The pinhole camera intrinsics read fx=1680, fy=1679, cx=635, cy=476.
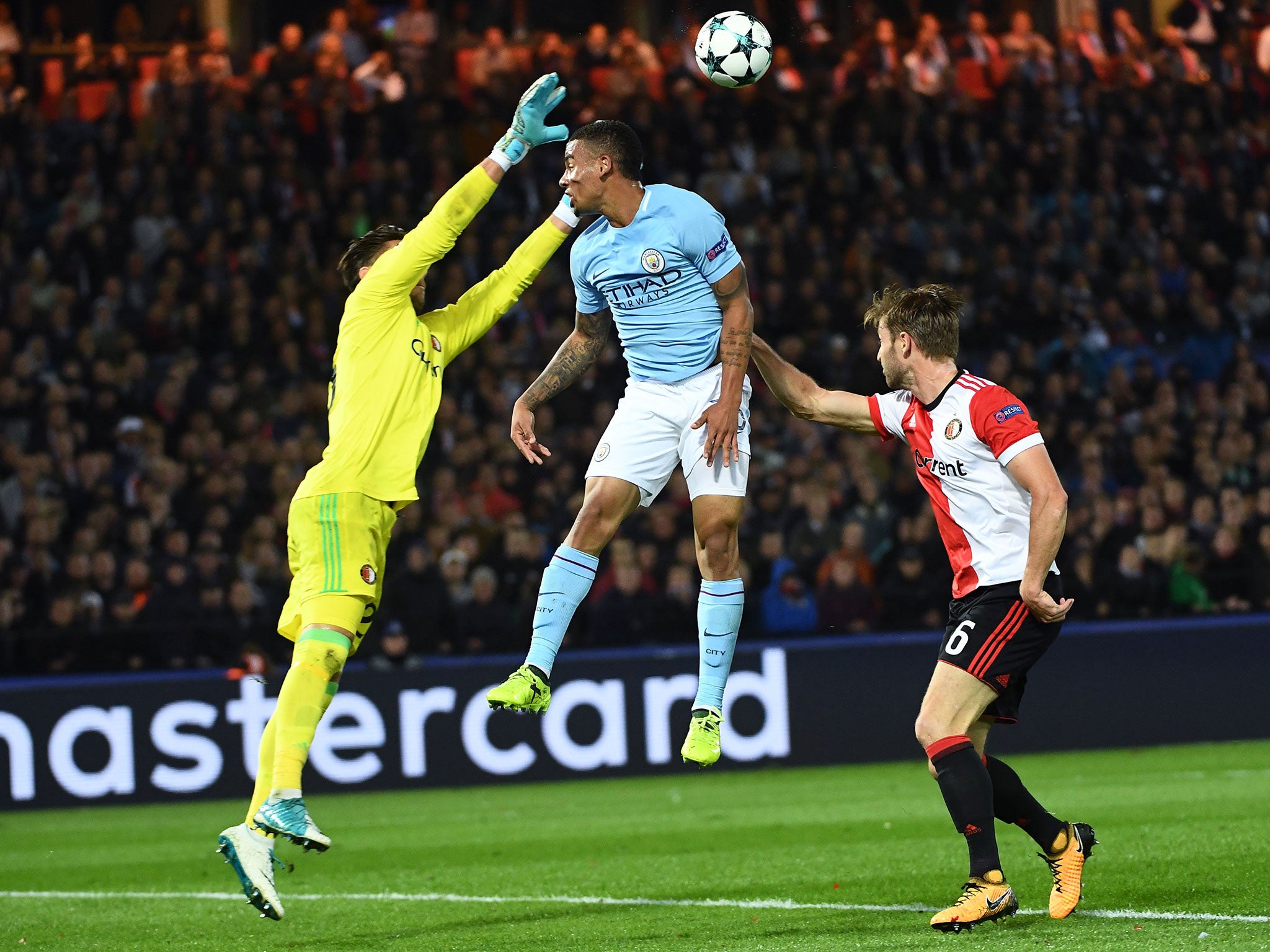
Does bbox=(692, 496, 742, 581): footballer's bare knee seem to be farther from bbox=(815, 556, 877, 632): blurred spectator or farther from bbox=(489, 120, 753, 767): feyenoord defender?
bbox=(815, 556, 877, 632): blurred spectator

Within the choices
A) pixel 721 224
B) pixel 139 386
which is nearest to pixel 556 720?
pixel 139 386

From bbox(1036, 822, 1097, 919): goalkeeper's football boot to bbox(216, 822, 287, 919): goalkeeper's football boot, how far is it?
2.78 metres

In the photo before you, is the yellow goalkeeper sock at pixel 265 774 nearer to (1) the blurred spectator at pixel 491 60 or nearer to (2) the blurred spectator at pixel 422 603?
(2) the blurred spectator at pixel 422 603

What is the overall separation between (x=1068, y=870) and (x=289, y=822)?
9.45 feet

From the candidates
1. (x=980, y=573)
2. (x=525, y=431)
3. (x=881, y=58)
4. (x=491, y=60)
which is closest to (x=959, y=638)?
(x=980, y=573)

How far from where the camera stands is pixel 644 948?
5.96 m

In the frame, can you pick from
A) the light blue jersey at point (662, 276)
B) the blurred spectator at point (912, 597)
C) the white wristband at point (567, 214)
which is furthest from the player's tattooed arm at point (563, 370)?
the blurred spectator at point (912, 597)

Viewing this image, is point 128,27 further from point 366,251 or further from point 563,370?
point 563,370

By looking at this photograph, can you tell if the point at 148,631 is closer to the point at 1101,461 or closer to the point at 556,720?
the point at 556,720

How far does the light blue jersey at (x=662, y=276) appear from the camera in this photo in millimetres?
6816

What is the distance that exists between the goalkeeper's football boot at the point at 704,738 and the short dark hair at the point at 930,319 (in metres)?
1.78

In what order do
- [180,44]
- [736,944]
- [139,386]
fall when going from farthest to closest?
[180,44]
[139,386]
[736,944]

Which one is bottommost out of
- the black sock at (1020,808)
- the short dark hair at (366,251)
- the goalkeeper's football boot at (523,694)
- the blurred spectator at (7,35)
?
the black sock at (1020,808)

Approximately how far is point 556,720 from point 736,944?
692cm
